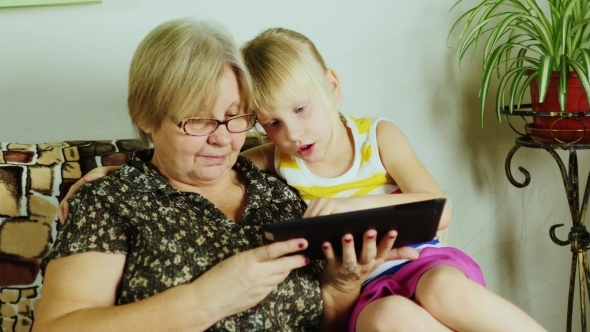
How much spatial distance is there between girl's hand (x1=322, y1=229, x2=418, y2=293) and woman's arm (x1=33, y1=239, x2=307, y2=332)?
0.08m

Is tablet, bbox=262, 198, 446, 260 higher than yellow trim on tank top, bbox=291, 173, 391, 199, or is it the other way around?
tablet, bbox=262, 198, 446, 260

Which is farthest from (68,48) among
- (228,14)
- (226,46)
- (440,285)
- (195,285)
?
(440,285)

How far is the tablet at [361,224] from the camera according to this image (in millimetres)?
1101

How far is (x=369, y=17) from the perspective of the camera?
206 centimetres

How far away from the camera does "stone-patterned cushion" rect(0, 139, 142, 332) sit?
1.60 m

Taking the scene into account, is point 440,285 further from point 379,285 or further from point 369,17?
point 369,17

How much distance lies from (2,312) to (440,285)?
1090mm

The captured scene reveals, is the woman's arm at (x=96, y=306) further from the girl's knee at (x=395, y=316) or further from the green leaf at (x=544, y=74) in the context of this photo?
the green leaf at (x=544, y=74)

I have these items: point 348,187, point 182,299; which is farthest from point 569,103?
point 182,299

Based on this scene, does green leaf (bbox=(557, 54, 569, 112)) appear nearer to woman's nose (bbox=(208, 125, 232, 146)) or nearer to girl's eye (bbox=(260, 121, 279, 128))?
girl's eye (bbox=(260, 121, 279, 128))

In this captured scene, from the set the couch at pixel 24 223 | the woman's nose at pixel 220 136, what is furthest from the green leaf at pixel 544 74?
the couch at pixel 24 223

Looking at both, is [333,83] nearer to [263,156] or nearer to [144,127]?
[263,156]

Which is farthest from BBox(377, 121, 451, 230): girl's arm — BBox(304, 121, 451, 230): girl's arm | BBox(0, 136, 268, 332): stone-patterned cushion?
BBox(0, 136, 268, 332): stone-patterned cushion

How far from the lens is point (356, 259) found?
1262 mm
